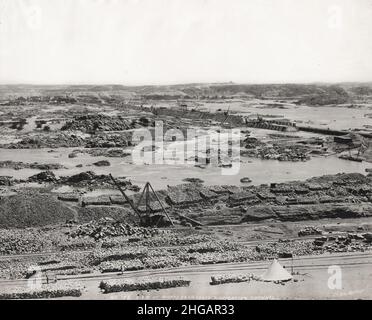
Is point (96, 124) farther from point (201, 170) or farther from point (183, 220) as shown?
point (183, 220)

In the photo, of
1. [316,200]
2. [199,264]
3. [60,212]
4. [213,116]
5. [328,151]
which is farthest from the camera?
[213,116]

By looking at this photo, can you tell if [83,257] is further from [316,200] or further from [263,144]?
[263,144]

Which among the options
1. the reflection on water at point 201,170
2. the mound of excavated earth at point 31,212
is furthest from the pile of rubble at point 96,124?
the mound of excavated earth at point 31,212

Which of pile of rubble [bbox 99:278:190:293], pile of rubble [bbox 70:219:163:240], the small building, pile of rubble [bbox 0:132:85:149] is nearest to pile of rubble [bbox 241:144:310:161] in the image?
the small building

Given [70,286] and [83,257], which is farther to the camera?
[83,257]
